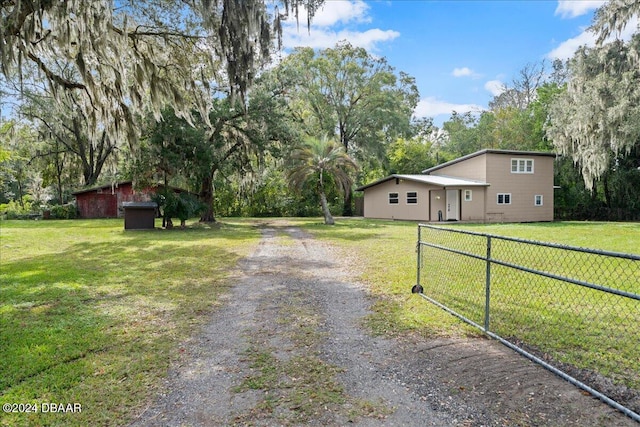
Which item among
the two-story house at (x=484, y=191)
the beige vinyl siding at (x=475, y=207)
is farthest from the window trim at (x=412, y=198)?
the beige vinyl siding at (x=475, y=207)

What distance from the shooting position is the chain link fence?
3082mm

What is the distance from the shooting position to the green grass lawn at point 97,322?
296 cm

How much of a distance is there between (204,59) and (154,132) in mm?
5008

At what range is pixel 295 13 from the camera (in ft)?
28.1

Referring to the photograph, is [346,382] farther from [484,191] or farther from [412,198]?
[484,191]

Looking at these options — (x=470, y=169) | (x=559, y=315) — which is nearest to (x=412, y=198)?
(x=470, y=169)

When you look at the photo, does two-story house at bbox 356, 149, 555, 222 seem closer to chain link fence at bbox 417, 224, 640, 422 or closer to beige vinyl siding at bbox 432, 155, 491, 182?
beige vinyl siding at bbox 432, 155, 491, 182

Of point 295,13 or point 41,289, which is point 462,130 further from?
point 41,289

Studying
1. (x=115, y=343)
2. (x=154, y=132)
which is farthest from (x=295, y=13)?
(x=154, y=132)

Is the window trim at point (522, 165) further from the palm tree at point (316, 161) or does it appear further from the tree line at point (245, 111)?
the palm tree at point (316, 161)

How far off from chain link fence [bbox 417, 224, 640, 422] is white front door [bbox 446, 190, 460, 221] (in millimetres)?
16533

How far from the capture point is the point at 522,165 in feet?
82.4

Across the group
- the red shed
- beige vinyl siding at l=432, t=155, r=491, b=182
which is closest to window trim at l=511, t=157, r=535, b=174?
beige vinyl siding at l=432, t=155, r=491, b=182

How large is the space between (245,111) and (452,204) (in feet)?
54.2
